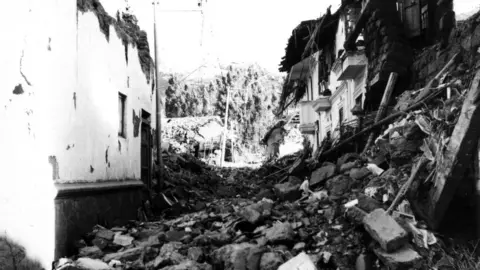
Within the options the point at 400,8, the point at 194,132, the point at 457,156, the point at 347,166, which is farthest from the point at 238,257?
the point at 194,132

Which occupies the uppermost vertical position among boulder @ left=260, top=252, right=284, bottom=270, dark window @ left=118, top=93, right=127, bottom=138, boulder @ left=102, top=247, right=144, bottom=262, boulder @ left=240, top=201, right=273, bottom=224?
dark window @ left=118, top=93, right=127, bottom=138

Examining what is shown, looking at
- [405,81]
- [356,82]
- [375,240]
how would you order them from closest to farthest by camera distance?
[375,240], [405,81], [356,82]

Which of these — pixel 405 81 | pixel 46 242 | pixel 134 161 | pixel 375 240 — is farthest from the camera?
pixel 134 161

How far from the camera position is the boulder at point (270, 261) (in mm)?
4709

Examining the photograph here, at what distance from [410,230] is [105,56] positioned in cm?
579

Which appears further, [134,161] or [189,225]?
[134,161]

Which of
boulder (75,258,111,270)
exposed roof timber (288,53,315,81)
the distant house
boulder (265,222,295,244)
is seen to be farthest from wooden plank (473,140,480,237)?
the distant house

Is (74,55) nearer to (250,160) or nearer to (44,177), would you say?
(44,177)

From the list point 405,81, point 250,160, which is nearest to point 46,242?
point 405,81

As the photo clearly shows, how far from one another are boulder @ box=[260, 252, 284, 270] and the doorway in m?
6.60

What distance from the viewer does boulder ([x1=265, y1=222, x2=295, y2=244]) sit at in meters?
5.36

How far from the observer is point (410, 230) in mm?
4672

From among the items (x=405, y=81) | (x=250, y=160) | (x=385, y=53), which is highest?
(x=385, y=53)

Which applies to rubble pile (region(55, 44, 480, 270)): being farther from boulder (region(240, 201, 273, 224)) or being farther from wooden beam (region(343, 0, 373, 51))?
wooden beam (region(343, 0, 373, 51))
